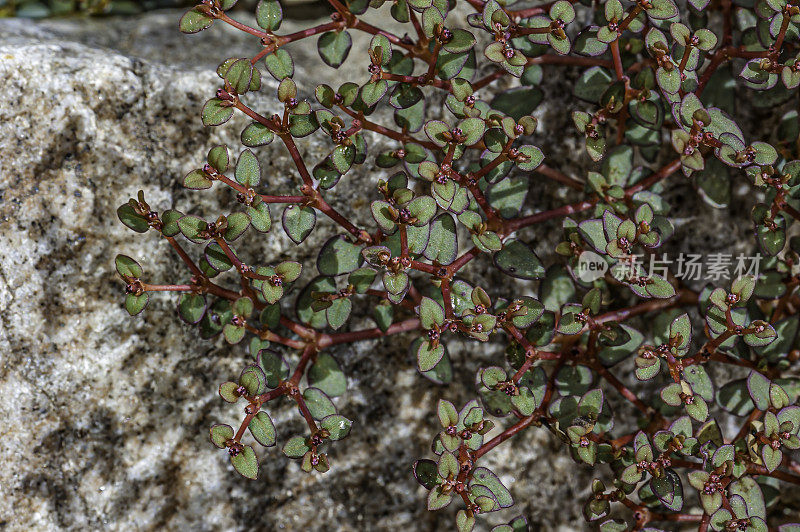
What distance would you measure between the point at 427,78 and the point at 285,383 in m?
0.92

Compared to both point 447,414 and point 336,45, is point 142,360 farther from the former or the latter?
point 336,45

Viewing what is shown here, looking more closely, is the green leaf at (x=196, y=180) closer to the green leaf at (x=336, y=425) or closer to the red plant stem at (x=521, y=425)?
the green leaf at (x=336, y=425)

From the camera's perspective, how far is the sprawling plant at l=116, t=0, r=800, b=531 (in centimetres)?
181

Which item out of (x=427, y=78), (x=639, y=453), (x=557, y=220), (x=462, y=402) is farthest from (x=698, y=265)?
(x=427, y=78)

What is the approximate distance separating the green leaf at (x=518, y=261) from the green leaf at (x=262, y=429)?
0.76m

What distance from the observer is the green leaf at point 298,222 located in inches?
72.6

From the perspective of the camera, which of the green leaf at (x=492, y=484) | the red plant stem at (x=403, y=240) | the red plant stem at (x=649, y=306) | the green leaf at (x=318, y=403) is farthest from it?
the red plant stem at (x=649, y=306)

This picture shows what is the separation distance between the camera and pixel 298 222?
185 centimetres

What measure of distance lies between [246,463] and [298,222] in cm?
64

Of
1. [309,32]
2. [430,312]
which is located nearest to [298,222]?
[430,312]

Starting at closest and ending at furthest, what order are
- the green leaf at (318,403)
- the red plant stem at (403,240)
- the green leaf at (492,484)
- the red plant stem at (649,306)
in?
1. the red plant stem at (403,240)
2. the green leaf at (492,484)
3. the green leaf at (318,403)
4. the red plant stem at (649,306)

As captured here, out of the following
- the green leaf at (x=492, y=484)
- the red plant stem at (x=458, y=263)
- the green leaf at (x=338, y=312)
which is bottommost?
the green leaf at (x=492, y=484)

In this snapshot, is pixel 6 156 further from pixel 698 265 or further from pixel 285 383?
pixel 698 265

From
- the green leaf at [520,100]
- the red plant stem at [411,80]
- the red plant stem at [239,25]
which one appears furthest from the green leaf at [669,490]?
the red plant stem at [239,25]
